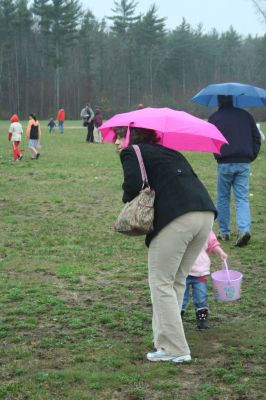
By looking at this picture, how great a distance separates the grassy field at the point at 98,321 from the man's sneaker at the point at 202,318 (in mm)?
60

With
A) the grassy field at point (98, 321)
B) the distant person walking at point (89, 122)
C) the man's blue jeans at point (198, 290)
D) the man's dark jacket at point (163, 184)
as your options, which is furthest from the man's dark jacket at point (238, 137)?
the distant person walking at point (89, 122)

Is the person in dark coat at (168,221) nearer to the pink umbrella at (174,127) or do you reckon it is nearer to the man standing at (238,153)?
the pink umbrella at (174,127)

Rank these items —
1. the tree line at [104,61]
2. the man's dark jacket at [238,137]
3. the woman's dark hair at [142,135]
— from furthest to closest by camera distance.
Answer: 1. the tree line at [104,61]
2. the man's dark jacket at [238,137]
3. the woman's dark hair at [142,135]

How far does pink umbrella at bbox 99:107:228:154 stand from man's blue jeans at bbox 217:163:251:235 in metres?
3.25

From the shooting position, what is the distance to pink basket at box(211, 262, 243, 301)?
4785mm

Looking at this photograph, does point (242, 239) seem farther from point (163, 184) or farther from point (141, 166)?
point (141, 166)

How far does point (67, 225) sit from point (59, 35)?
63467 millimetres

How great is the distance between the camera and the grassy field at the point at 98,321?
3.77 metres

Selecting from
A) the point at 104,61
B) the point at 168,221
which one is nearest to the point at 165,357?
the point at 168,221

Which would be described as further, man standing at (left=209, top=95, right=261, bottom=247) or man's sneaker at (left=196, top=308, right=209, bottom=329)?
man standing at (left=209, top=95, right=261, bottom=247)

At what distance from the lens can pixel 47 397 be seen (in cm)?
359

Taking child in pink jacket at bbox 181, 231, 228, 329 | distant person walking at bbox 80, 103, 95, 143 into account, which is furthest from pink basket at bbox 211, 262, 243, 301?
distant person walking at bbox 80, 103, 95, 143

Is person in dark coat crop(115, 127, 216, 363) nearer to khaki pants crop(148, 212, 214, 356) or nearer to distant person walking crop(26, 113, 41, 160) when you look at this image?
khaki pants crop(148, 212, 214, 356)

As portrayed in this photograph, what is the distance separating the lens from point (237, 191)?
7.82m
